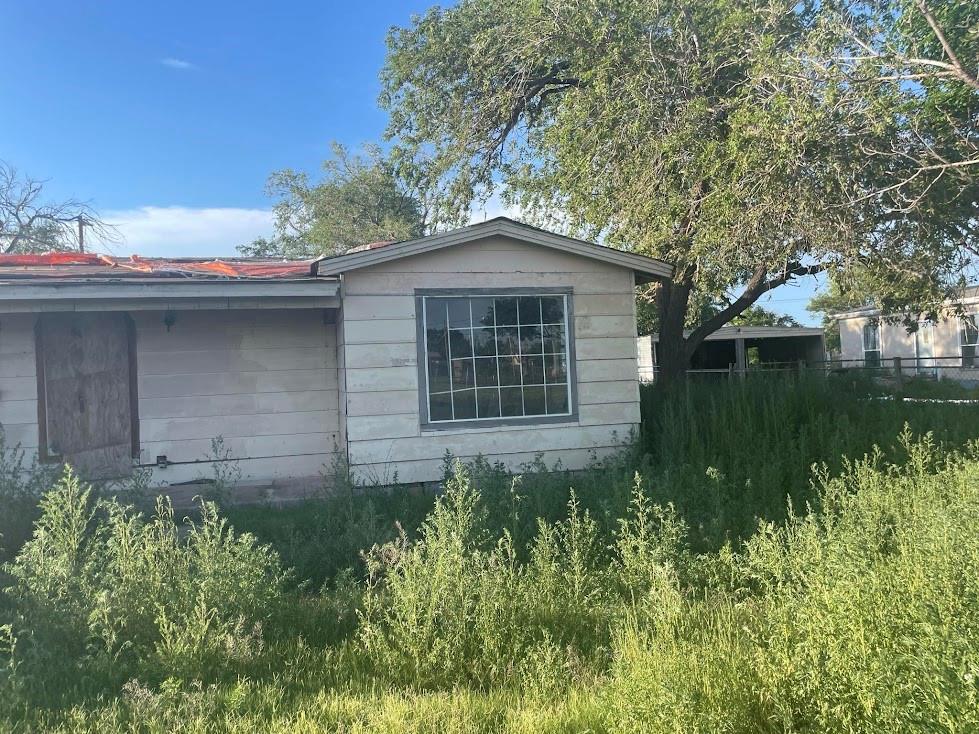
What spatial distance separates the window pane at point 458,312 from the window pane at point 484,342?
16 cm

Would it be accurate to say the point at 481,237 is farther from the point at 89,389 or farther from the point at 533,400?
the point at 89,389

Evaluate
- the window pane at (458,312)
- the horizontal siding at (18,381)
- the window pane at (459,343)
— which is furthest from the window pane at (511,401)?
the horizontal siding at (18,381)

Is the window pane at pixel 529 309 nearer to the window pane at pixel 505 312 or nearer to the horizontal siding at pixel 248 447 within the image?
the window pane at pixel 505 312

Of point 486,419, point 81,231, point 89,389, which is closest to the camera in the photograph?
point 486,419

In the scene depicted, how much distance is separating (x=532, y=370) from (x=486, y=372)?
1.78ft

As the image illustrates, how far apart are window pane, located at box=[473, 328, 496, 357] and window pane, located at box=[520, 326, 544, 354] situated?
1.10 ft

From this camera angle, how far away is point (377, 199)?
29.7 metres

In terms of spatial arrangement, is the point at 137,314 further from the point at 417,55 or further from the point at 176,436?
the point at 417,55

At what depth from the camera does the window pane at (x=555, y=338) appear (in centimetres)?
841

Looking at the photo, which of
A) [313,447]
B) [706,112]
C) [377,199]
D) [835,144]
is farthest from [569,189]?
[377,199]

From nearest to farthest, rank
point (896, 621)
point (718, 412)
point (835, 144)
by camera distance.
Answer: point (896, 621), point (835, 144), point (718, 412)

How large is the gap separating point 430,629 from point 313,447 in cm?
516

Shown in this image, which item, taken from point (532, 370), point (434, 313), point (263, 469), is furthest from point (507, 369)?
point (263, 469)

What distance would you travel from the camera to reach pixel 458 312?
8148mm
